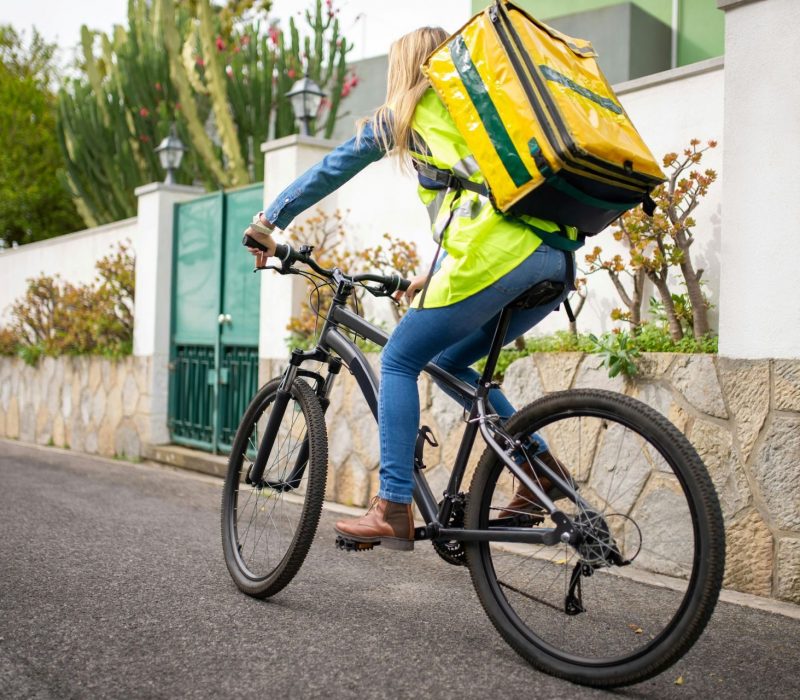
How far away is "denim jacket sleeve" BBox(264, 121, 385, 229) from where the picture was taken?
10.6 ft

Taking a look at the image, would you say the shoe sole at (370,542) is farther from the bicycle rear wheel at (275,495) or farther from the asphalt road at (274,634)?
the asphalt road at (274,634)

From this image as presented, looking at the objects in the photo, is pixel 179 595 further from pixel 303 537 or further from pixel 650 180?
pixel 650 180

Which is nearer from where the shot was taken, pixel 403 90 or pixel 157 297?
pixel 403 90

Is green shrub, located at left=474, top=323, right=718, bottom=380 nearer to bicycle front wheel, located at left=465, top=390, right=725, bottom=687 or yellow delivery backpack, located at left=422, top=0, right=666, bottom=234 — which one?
bicycle front wheel, located at left=465, top=390, right=725, bottom=687

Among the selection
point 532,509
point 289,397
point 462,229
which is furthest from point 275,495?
point 462,229

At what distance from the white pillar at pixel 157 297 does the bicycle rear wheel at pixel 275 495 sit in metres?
5.27

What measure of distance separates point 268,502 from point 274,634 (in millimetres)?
702

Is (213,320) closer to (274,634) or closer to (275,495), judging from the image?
(275,495)

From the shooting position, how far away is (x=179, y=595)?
3672mm

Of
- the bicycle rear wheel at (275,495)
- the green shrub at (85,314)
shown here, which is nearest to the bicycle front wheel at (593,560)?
the bicycle rear wheel at (275,495)

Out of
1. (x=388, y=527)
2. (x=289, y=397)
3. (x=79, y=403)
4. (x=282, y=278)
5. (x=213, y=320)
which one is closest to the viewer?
(x=388, y=527)

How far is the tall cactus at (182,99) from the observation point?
39.8 ft

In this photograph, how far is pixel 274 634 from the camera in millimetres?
3176

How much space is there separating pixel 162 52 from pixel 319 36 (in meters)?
2.32
